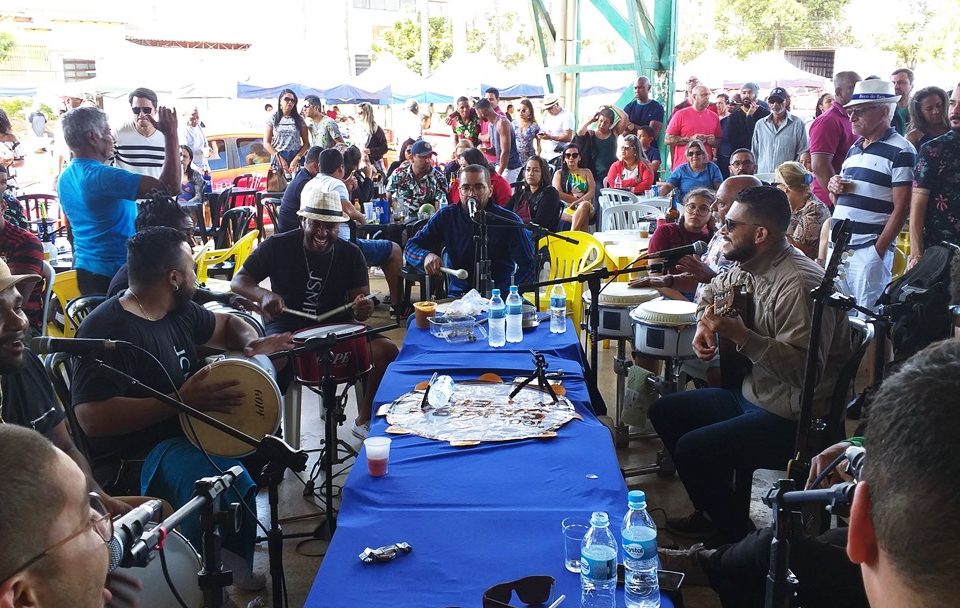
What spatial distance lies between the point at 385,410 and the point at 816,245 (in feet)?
12.3

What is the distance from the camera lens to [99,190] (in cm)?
461

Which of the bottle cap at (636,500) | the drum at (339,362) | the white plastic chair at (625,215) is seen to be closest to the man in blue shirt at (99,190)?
the drum at (339,362)

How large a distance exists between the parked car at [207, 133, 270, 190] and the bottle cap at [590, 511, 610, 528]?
13.9 meters

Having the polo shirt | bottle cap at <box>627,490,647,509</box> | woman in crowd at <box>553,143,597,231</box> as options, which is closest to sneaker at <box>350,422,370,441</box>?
bottle cap at <box>627,490,647,509</box>

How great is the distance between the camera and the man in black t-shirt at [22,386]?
2.50 metres

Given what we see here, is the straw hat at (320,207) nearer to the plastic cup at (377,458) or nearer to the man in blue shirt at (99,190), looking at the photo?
the man in blue shirt at (99,190)

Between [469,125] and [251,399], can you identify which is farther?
[469,125]

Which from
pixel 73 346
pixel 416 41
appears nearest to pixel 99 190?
pixel 73 346

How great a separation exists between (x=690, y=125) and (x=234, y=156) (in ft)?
30.7

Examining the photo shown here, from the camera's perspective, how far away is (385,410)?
3211mm

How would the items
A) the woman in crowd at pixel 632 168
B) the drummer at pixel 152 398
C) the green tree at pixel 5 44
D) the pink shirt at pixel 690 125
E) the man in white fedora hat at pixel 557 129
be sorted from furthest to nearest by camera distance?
the green tree at pixel 5 44
the man in white fedora hat at pixel 557 129
the pink shirt at pixel 690 125
the woman in crowd at pixel 632 168
the drummer at pixel 152 398

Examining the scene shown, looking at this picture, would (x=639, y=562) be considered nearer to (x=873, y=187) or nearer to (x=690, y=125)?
(x=873, y=187)

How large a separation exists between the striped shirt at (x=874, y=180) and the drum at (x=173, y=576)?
457 cm

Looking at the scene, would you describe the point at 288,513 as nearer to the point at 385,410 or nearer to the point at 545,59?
the point at 385,410
